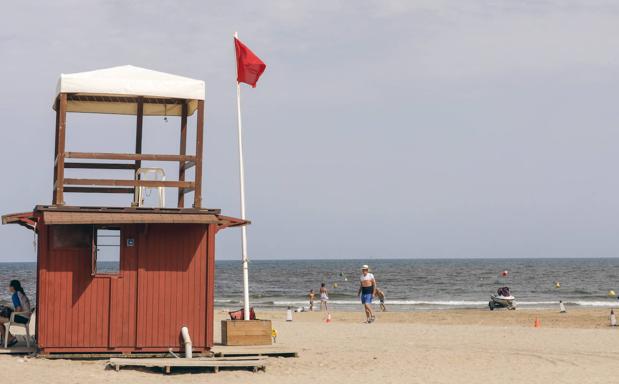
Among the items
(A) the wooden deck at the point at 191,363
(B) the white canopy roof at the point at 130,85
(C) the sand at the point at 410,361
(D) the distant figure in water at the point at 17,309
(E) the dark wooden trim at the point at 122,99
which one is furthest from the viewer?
(E) the dark wooden trim at the point at 122,99

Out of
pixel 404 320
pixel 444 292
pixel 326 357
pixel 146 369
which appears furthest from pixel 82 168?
pixel 444 292

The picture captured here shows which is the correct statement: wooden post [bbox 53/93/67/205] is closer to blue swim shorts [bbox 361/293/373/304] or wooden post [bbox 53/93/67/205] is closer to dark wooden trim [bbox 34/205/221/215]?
dark wooden trim [bbox 34/205/221/215]

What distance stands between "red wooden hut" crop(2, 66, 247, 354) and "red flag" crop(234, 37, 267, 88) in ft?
7.80

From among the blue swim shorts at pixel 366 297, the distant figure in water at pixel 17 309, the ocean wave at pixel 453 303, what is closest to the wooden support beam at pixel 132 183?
the distant figure in water at pixel 17 309

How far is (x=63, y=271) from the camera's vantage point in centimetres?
1591

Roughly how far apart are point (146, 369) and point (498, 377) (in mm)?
6070

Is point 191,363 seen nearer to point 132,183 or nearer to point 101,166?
point 132,183

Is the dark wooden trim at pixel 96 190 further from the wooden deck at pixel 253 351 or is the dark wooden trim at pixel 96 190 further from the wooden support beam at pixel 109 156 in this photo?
the wooden deck at pixel 253 351

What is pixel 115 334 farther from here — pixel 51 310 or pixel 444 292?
pixel 444 292

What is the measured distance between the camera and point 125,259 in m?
16.1

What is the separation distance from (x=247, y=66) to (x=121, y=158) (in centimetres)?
397

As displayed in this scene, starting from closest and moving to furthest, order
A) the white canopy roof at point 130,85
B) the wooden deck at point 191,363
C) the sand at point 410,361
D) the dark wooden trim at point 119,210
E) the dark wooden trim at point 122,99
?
the sand at point 410,361 < the wooden deck at point 191,363 < the dark wooden trim at point 119,210 < the white canopy roof at point 130,85 < the dark wooden trim at point 122,99

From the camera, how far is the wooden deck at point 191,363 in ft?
49.8

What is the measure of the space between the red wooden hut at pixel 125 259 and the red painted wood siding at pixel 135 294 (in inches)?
0.7
